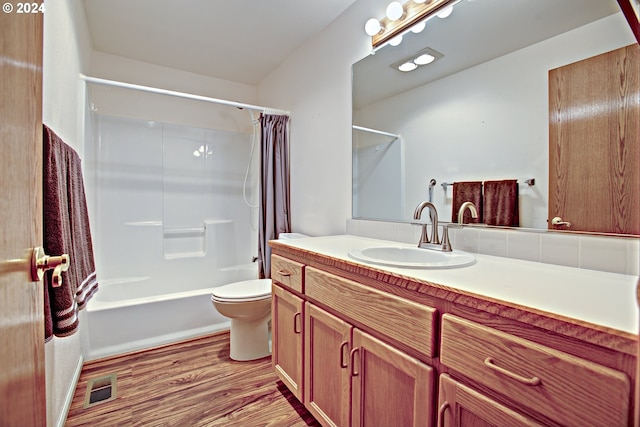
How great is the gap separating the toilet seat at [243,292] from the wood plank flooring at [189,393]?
18.3 inches

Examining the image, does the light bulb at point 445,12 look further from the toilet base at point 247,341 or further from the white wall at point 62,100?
the toilet base at point 247,341

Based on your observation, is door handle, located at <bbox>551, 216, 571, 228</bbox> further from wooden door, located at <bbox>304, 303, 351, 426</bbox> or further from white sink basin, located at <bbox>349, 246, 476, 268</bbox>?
wooden door, located at <bbox>304, 303, 351, 426</bbox>

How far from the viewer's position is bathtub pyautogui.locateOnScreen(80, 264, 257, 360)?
6.93 ft

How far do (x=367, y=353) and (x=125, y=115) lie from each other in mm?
2865

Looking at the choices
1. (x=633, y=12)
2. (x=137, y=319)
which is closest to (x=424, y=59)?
(x=633, y=12)

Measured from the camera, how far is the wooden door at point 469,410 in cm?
68

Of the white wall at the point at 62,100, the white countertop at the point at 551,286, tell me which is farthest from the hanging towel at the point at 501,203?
the white wall at the point at 62,100

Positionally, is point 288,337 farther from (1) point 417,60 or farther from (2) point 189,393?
(1) point 417,60

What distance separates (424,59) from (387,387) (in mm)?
1535

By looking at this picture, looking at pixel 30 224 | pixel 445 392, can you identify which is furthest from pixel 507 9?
pixel 30 224

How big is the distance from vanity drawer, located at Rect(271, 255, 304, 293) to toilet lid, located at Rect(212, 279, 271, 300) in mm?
388

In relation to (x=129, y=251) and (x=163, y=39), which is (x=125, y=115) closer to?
(x=163, y=39)

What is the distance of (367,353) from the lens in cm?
109

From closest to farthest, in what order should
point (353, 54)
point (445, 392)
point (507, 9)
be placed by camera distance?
point (445, 392), point (507, 9), point (353, 54)
